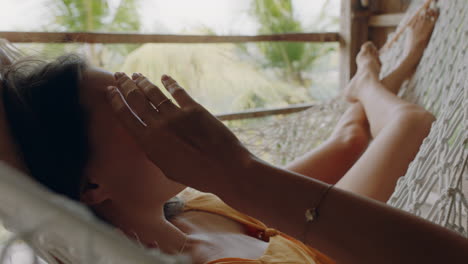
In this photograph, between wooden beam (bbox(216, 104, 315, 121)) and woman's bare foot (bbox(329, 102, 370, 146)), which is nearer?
woman's bare foot (bbox(329, 102, 370, 146))

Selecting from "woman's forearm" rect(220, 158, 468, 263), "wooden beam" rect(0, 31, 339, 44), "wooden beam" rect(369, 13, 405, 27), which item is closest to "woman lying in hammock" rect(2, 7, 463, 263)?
"woman's forearm" rect(220, 158, 468, 263)

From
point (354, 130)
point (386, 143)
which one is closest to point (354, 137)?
point (354, 130)

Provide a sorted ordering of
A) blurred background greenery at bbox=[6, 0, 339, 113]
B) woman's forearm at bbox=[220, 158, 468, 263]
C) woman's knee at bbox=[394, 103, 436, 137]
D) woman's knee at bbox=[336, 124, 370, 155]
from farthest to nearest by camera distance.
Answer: blurred background greenery at bbox=[6, 0, 339, 113]
woman's knee at bbox=[336, 124, 370, 155]
woman's knee at bbox=[394, 103, 436, 137]
woman's forearm at bbox=[220, 158, 468, 263]

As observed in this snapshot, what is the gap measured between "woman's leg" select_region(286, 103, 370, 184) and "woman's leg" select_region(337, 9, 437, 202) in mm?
38

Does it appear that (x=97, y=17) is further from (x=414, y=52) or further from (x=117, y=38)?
(x=414, y=52)

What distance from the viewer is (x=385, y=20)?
2059 mm

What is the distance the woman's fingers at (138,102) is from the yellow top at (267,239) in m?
0.28

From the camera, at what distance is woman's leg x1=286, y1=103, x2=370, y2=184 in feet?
3.61

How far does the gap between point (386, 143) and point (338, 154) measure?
6.4 inches

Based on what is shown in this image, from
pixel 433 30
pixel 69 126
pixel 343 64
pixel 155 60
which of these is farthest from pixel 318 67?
pixel 69 126

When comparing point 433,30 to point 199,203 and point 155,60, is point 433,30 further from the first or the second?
point 155,60

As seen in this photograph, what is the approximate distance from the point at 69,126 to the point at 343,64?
1.89 meters

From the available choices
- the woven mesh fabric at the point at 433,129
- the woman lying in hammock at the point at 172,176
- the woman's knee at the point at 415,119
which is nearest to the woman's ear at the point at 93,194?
the woman lying in hammock at the point at 172,176

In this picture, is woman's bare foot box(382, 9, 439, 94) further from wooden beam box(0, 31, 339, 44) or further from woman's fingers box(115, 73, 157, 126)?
woman's fingers box(115, 73, 157, 126)
